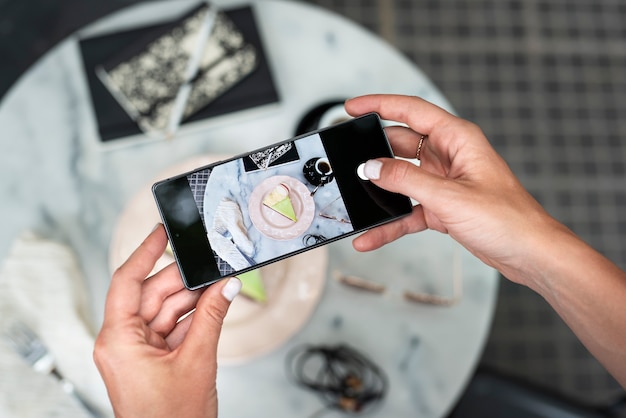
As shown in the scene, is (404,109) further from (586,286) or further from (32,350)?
(32,350)

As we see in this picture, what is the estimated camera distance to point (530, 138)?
153 centimetres

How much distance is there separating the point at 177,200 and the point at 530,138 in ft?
3.71

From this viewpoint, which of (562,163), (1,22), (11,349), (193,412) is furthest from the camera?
(562,163)

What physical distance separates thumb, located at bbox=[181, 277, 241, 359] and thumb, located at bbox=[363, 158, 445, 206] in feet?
0.71

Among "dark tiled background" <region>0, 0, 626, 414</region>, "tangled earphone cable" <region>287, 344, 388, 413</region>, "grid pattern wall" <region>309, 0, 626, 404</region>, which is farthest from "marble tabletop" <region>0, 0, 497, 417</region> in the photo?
"grid pattern wall" <region>309, 0, 626, 404</region>

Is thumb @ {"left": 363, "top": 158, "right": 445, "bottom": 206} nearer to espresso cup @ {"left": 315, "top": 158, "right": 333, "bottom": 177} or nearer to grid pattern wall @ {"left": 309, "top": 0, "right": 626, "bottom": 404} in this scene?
espresso cup @ {"left": 315, "top": 158, "right": 333, "bottom": 177}

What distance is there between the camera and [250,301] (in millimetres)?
842

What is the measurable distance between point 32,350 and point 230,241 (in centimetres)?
37

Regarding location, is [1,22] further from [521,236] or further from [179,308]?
[521,236]

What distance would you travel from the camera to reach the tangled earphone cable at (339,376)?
2.84 ft

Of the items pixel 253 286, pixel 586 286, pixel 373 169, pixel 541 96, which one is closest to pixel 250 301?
pixel 253 286

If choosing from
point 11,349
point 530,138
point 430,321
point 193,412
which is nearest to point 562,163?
point 530,138

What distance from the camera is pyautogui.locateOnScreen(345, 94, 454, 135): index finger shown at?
2.51ft

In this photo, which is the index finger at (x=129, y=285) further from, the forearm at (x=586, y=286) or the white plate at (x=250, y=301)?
the forearm at (x=586, y=286)
